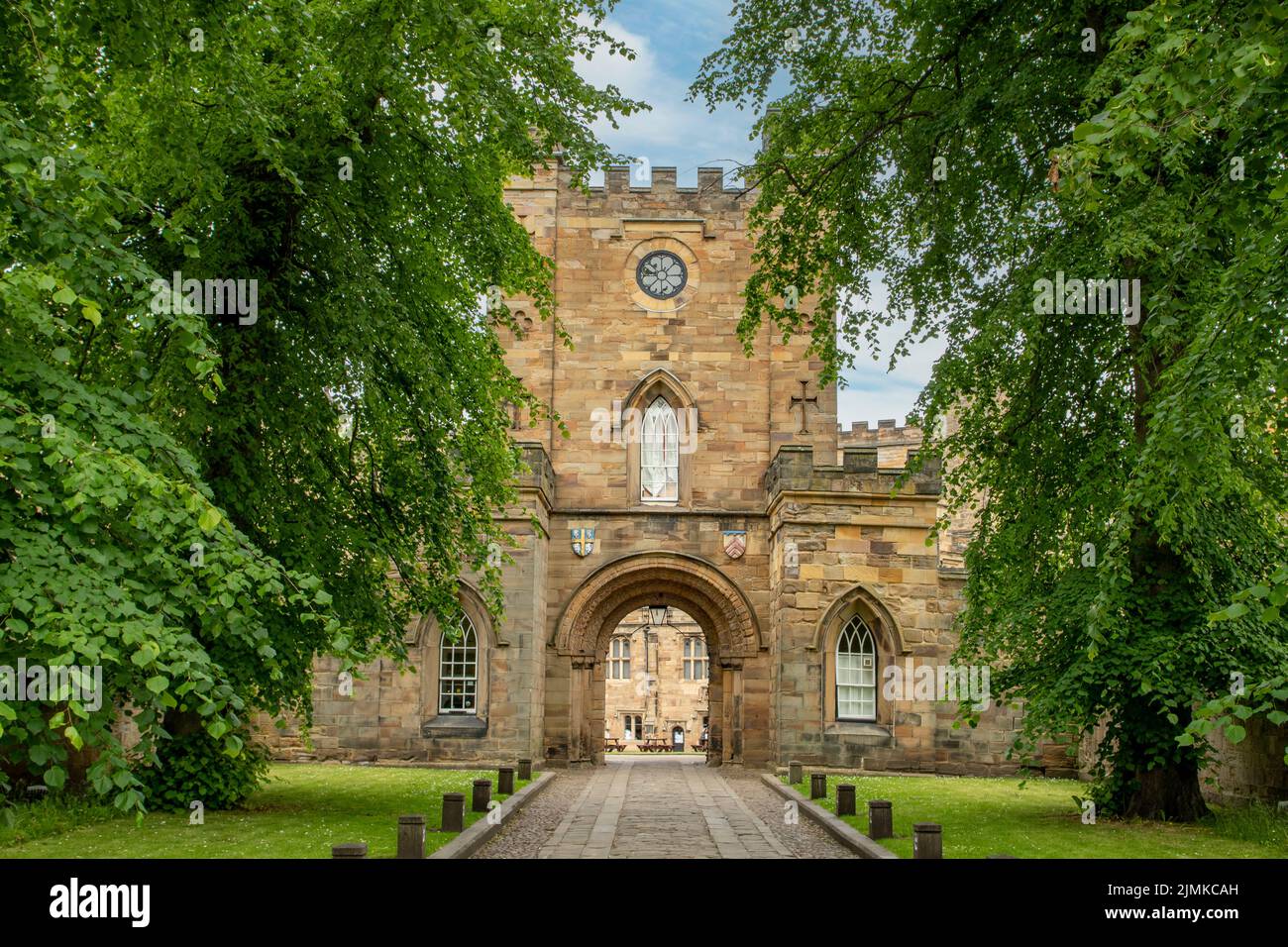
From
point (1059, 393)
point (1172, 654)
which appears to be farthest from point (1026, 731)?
point (1059, 393)

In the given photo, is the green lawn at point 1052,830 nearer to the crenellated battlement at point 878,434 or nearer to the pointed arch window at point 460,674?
the pointed arch window at point 460,674

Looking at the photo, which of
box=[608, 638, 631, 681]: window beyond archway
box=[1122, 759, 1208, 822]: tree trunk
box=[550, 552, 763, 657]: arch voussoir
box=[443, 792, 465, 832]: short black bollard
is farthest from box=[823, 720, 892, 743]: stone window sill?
box=[608, 638, 631, 681]: window beyond archway

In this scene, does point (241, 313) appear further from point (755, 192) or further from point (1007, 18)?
point (755, 192)

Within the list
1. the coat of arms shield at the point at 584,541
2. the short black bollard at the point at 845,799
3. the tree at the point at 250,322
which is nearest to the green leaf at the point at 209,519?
the tree at the point at 250,322

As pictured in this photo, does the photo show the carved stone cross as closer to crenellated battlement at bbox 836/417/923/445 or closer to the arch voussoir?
the arch voussoir

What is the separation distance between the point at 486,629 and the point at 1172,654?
14.6m

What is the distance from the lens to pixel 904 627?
23.5 m

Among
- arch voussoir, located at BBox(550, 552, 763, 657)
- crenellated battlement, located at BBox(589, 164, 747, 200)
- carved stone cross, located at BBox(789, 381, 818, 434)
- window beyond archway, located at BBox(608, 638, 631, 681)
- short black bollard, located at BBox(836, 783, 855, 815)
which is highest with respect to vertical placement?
crenellated battlement, located at BBox(589, 164, 747, 200)

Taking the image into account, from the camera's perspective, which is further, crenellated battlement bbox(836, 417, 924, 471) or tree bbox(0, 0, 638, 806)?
crenellated battlement bbox(836, 417, 924, 471)

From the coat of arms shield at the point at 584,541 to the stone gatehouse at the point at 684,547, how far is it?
5 cm

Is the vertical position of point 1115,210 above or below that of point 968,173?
below

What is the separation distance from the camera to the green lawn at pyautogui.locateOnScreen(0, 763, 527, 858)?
10359 mm

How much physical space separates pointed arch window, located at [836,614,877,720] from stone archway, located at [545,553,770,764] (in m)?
1.74

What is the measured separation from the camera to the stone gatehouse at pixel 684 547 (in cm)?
2311
